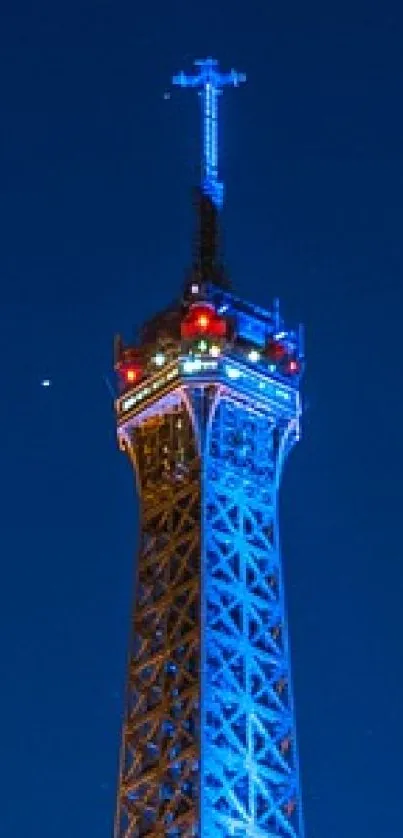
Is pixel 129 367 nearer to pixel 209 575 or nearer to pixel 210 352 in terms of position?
pixel 210 352

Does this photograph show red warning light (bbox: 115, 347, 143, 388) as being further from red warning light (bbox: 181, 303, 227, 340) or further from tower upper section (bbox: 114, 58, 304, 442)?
red warning light (bbox: 181, 303, 227, 340)

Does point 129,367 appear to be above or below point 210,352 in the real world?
above

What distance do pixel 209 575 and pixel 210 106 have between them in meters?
30.9

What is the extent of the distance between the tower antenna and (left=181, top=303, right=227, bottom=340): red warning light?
1085 cm

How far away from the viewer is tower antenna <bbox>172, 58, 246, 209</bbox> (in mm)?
113188

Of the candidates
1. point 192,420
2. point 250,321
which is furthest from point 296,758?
point 250,321

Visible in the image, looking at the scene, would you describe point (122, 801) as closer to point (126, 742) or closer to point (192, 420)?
point (126, 742)

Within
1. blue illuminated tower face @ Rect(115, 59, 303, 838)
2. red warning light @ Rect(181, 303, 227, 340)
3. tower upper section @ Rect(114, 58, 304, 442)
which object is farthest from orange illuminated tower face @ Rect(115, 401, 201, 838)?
red warning light @ Rect(181, 303, 227, 340)

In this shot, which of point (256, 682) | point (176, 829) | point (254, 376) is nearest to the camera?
point (176, 829)

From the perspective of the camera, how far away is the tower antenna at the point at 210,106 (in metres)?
113

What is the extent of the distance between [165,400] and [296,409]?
22.8 feet

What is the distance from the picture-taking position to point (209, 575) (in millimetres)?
97375

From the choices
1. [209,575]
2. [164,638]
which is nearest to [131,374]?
[209,575]

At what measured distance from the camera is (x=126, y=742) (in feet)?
316
